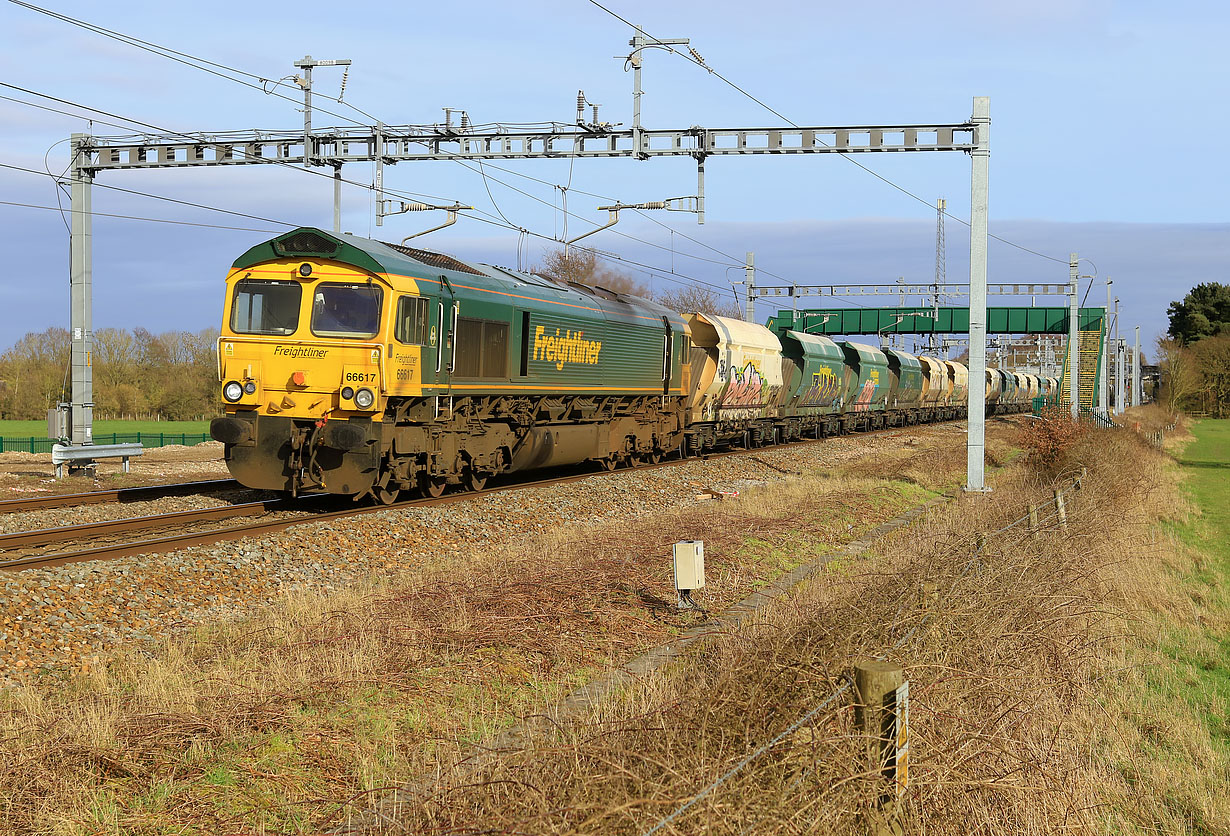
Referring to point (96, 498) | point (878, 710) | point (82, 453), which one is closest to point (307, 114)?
point (82, 453)

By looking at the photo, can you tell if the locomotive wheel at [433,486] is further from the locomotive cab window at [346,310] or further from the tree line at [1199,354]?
the tree line at [1199,354]

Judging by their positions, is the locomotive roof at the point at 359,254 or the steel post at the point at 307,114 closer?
the locomotive roof at the point at 359,254

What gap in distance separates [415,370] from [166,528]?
170 inches

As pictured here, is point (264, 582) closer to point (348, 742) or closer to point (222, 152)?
point (348, 742)

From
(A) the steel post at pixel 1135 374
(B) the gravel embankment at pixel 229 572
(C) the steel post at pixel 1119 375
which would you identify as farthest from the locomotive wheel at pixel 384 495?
(A) the steel post at pixel 1135 374

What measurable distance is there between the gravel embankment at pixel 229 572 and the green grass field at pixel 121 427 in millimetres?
50171

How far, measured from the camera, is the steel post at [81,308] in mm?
23266

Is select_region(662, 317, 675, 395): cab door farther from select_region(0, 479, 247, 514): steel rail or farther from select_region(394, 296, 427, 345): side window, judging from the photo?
select_region(0, 479, 247, 514): steel rail

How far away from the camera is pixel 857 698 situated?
438cm

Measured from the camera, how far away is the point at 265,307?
16.4 meters

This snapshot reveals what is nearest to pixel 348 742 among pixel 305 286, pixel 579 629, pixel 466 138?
pixel 579 629

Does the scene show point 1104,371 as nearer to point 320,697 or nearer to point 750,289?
point 750,289

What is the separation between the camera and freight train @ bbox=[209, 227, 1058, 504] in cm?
1575

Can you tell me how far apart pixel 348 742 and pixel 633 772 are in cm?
252
